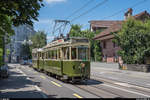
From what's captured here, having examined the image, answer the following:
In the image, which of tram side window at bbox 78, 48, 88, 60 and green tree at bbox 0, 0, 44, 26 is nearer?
green tree at bbox 0, 0, 44, 26

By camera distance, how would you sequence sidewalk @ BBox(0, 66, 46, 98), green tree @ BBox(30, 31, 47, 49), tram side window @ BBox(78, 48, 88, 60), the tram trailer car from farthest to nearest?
green tree @ BBox(30, 31, 47, 49) → tram side window @ BBox(78, 48, 88, 60) → the tram trailer car → sidewalk @ BBox(0, 66, 46, 98)

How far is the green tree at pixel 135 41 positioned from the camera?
26623mm

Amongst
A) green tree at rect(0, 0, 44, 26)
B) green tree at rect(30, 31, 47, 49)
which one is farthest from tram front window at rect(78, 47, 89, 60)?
green tree at rect(30, 31, 47, 49)

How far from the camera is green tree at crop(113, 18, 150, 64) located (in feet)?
87.3

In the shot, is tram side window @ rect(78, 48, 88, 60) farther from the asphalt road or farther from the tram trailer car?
the asphalt road

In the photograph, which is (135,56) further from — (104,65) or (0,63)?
(0,63)

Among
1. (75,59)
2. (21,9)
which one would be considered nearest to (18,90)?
(75,59)

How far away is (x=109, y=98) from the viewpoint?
368 inches

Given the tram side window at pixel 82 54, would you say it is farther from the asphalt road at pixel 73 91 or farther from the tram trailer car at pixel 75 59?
the asphalt road at pixel 73 91

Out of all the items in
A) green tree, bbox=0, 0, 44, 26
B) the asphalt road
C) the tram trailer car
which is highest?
green tree, bbox=0, 0, 44, 26

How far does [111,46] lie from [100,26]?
18.6 meters

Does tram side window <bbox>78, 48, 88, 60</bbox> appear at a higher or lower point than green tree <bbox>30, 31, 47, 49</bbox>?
lower

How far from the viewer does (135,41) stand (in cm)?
2775

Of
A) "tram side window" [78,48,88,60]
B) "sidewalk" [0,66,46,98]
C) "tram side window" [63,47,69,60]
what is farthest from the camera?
"tram side window" [63,47,69,60]
